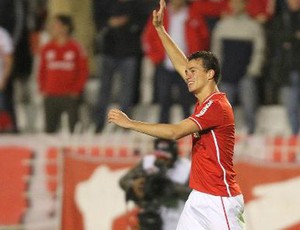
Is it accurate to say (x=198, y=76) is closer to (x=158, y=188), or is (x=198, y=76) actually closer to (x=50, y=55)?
(x=158, y=188)

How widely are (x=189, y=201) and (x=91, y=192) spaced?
2872 millimetres

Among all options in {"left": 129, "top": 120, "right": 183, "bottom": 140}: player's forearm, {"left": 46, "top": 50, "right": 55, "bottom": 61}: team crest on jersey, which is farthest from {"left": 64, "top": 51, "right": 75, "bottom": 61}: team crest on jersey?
{"left": 129, "top": 120, "right": 183, "bottom": 140}: player's forearm

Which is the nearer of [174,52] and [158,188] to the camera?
[174,52]

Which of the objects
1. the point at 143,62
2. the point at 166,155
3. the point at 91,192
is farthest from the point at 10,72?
the point at 166,155

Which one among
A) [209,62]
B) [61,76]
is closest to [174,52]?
[209,62]

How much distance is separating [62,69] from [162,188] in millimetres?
3895

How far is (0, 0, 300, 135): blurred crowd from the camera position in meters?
13.5

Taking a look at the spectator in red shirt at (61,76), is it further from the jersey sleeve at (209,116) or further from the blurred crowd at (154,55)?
the jersey sleeve at (209,116)

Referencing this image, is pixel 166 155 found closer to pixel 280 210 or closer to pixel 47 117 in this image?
pixel 280 210

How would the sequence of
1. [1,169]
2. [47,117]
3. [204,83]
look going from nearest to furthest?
[204,83] → [1,169] → [47,117]

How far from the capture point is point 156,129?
25.8ft

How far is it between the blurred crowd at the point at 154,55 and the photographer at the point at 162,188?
3309mm

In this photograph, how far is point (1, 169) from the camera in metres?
11.9

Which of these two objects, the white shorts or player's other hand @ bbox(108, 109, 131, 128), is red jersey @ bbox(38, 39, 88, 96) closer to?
the white shorts
